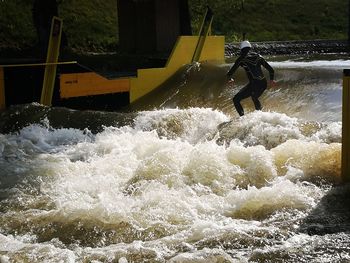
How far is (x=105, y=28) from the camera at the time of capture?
2433cm

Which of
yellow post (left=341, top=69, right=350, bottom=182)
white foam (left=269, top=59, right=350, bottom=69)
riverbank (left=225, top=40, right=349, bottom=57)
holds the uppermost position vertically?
yellow post (left=341, top=69, right=350, bottom=182)

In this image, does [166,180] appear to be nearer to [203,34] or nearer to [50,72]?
[50,72]

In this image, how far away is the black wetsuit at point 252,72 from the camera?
11.1m

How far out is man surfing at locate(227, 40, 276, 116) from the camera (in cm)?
1106

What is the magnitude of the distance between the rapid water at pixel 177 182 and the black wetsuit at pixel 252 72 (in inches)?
26.1

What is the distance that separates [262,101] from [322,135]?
3.46 meters

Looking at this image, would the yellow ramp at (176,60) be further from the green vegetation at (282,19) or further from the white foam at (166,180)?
the green vegetation at (282,19)

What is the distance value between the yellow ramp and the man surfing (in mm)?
4209

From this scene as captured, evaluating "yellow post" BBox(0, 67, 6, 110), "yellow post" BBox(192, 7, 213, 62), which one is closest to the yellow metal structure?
"yellow post" BBox(0, 67, 6, 110)

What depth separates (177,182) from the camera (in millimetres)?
8258

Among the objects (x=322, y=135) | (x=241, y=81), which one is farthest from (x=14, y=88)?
(x=322, y=135)

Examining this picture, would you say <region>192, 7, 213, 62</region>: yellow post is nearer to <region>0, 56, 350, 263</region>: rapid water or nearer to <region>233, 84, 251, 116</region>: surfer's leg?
<region>0, 56, 350, 263</region>: rapid water

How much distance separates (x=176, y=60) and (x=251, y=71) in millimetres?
4937

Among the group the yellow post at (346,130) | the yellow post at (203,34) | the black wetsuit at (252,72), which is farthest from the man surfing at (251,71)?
the yellow post at (203,34)
